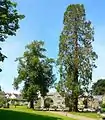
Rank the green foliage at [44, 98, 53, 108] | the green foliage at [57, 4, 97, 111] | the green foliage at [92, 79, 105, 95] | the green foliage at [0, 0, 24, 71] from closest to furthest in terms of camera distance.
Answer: the green foliage at [0, 0, 24, 71]
the green foliage at [57, 4, 97, 111]
the green foliage at [44, 98, 53, 108]
the green foliage at [92, 79, 105, 95]

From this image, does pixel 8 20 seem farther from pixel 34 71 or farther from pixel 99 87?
pixel 99 87

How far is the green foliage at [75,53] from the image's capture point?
74.4 m

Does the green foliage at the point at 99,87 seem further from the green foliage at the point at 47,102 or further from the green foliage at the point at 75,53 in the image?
the green foliage at the point at 75,53

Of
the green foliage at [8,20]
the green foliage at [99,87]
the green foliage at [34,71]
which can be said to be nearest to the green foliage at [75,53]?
the green foliage at [34,71]

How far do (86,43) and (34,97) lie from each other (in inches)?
823

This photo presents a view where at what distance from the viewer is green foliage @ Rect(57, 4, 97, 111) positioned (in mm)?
74438

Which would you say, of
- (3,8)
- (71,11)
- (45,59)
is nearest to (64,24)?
(71,11)

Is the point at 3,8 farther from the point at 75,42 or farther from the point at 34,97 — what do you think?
the point at 34,97

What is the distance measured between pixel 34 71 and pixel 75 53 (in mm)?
16984

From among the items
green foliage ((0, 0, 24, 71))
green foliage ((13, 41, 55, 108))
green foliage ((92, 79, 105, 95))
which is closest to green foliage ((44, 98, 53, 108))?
green foliage ((13, 41, 55, 108))

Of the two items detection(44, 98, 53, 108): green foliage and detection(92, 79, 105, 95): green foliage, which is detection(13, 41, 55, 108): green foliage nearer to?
detection(44, 98, 53, 108): green foliage

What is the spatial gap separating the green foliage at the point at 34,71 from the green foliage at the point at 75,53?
13971mm

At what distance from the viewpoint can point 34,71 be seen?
90.4 m

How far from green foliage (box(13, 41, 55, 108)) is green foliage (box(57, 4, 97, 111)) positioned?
45.8ft
